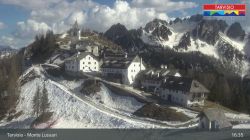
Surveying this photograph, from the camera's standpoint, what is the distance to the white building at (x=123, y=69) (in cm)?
10173

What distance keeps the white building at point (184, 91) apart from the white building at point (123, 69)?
14.0m

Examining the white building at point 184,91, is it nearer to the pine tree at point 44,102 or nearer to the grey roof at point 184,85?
the grey roof at point 184,85

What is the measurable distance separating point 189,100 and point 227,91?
103ft

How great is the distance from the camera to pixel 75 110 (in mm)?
74188

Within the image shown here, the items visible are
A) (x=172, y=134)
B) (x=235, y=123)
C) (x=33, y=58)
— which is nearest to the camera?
(x=172, y=134)

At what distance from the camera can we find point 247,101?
107 m

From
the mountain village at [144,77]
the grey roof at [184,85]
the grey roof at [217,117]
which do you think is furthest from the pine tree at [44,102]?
the grey roof at [217,117]

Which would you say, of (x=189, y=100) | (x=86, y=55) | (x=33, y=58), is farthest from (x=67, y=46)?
(x=189, y=100)

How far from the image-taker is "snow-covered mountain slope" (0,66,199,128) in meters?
66.5

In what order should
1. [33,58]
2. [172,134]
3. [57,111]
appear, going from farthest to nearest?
[33,58], [57,111], [172,134]

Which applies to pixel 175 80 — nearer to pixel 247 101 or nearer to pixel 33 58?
pixel 247 101

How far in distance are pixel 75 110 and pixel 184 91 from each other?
2508cm

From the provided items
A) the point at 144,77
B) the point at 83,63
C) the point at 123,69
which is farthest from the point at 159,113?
the point at 83,63

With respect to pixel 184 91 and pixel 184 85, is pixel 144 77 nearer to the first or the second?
pixel 184 85
